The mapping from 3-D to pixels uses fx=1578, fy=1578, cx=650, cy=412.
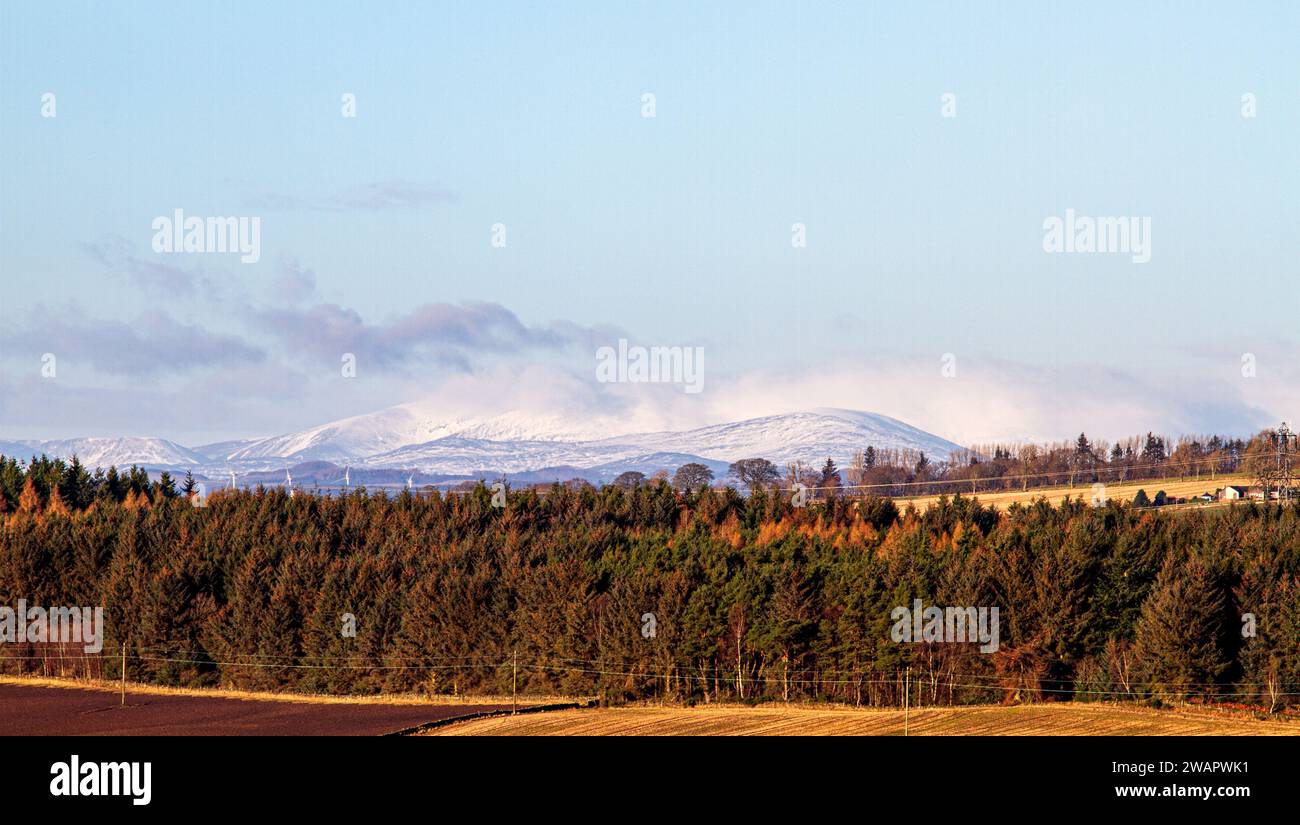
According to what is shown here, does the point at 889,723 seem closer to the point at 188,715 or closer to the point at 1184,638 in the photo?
the point at 1184,638

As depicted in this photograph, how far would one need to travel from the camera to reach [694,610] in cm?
8375

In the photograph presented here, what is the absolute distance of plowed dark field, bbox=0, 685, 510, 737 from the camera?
65000mm

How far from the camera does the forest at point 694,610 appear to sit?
77.4 metres

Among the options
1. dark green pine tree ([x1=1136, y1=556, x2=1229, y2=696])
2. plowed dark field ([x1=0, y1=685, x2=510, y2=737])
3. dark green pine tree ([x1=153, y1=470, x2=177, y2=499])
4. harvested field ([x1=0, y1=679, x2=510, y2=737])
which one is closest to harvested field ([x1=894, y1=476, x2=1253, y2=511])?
dark green pine tree ([x1=153, y1=470, x2=177, y2=499])

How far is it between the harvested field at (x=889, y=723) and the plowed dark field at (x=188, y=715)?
6679 mm

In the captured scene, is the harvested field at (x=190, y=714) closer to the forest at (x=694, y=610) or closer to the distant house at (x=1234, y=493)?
the forest at (x=694, y=610)

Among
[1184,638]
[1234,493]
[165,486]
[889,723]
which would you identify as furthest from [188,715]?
[1234,493]

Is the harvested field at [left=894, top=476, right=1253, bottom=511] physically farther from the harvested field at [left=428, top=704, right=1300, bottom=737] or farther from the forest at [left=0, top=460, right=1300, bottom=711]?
the harvested field at [left=428, top=704, right=1300, bottom=737]

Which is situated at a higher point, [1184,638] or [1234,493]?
[1234,493]

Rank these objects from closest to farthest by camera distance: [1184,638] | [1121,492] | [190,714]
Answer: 1. [190,714]
2. [1184,638]
3. [1121,492]

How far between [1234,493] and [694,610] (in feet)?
360

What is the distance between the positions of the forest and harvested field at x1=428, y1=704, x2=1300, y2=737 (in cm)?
1138

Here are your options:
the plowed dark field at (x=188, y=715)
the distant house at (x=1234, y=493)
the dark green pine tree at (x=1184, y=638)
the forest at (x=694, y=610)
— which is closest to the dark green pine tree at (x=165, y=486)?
the forest at (x=694, y=610)
